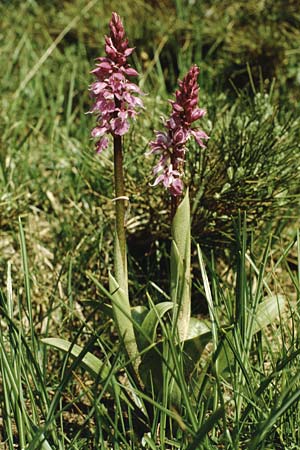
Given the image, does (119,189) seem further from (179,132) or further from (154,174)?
(179,132)

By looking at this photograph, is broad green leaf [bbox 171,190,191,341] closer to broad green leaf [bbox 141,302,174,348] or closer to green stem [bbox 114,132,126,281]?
broad green leaf [bbox 141,302,174,348]

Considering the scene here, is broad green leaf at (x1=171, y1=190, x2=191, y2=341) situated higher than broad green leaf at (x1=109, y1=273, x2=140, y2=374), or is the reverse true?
broad green leaf at (x1=171, y1=190, x2=191, y2=341)

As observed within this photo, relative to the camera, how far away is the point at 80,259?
8.21 ft

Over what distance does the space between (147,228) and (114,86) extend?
3.32 ft

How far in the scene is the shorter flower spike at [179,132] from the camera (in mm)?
1663

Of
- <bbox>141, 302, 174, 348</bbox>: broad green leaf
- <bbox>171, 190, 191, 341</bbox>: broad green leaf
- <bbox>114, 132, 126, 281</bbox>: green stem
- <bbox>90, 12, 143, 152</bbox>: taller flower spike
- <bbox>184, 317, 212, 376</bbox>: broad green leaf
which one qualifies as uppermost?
<bbox>90, 12, 143, 152</bbox>: taller flower spike

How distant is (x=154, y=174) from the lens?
69.1 inches

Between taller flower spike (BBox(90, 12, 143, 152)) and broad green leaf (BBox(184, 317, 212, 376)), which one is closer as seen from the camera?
taller flower spike (BBox(90, 12, 143, 152))

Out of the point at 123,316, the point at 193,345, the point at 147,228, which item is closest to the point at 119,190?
the point at 123,316

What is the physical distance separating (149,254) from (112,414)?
2.19 ft

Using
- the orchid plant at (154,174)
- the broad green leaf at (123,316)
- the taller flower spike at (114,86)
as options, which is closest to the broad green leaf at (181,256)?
the orchid plant at (154,174)

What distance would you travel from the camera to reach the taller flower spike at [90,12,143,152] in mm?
1645

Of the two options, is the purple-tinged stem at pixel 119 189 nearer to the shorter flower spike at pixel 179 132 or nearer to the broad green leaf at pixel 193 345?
the shorter flower spike at pixel 179 132

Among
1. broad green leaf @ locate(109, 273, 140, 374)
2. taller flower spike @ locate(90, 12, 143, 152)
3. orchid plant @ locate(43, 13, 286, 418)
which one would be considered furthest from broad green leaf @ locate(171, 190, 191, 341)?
taller flower spike @ locate(90, 12, 143, 152)
